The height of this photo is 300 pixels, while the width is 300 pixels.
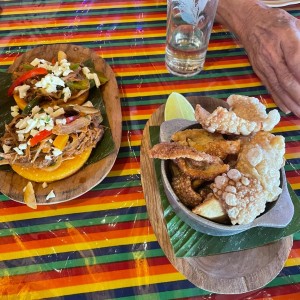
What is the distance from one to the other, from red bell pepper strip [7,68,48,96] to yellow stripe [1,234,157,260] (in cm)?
64

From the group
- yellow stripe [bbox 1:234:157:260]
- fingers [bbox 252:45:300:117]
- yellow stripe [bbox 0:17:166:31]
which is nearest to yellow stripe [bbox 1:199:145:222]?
yellow stripe [bbox 1:234:157:260]

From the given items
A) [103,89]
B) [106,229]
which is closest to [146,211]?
[106,229]

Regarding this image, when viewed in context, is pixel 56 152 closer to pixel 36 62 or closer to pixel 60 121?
pixel 60 121

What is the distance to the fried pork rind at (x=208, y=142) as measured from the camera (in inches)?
38.6

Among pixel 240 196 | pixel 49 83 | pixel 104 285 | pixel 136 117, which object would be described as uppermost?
pixel 240 196

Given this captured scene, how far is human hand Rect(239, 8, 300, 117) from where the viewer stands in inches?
56.2

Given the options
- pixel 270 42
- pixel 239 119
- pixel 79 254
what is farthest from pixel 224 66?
pixel 79 254

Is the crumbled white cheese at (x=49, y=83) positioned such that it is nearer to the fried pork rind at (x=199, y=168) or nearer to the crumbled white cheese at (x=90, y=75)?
the crumbled white cheese at (x=90, y=75)

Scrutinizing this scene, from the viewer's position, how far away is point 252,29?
1607 mm

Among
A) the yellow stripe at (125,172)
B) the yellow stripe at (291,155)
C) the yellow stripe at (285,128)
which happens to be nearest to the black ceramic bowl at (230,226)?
the yellow stripe at (125,172)

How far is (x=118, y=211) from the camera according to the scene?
3.81ft

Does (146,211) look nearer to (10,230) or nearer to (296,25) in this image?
(10,230)

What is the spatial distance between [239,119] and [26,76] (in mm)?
842

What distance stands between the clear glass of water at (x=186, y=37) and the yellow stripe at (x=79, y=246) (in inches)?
30.5
